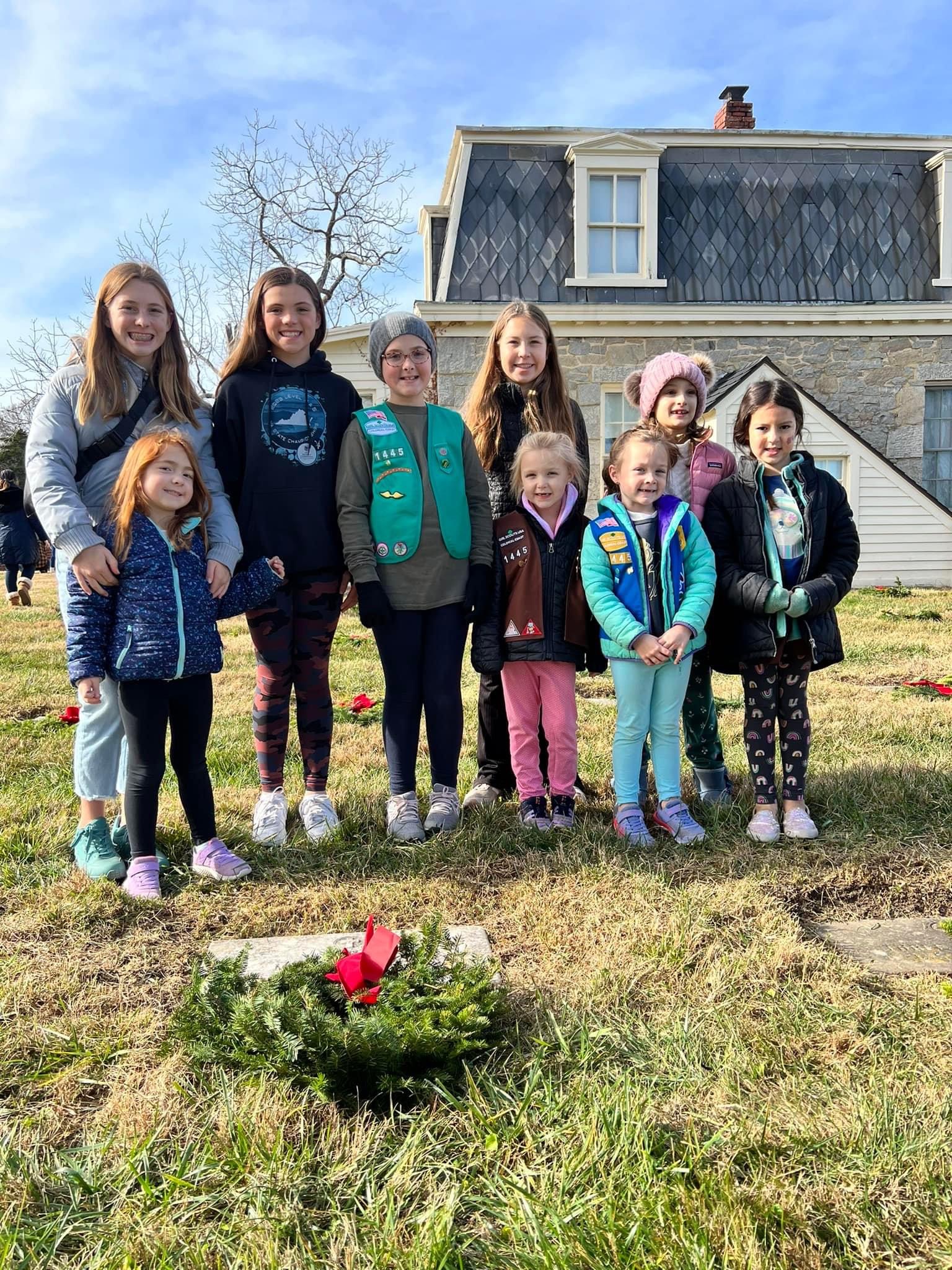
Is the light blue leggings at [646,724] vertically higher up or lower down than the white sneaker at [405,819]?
higher up

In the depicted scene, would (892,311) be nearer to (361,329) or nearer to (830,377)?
(830,377)

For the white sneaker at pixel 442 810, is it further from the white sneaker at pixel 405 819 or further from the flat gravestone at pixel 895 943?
the flat gravestone at pixel 895 943

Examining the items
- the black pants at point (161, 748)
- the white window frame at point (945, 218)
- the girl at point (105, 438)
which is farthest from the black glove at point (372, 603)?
the white window frame at point (945, 218)

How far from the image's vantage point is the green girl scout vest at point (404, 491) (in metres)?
3.33

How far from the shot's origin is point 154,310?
10.2 feet

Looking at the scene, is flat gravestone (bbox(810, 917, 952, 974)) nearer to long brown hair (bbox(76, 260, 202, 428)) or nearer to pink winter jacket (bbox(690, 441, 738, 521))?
pink winter jacket (bbox(690, 441, 738, 521))

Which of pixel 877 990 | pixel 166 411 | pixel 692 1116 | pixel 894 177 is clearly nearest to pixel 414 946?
pixel 692 1116

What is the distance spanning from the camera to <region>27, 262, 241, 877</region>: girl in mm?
2961

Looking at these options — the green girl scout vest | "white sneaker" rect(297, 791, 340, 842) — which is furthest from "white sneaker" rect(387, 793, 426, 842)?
A: the green girl scout vest

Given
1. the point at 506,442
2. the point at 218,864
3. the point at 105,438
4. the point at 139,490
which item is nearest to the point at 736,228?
the point at 506,442

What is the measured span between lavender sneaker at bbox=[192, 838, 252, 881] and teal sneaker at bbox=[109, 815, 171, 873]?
0.33 feet

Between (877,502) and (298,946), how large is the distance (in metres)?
11.7

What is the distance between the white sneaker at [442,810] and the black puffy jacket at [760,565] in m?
1.15

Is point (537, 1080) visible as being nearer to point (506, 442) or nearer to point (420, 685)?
point (420, 685)
